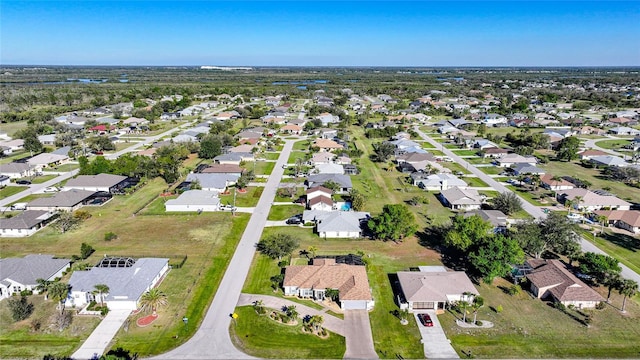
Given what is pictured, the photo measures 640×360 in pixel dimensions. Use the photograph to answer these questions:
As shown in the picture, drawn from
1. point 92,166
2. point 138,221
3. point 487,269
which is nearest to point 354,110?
point 92,166

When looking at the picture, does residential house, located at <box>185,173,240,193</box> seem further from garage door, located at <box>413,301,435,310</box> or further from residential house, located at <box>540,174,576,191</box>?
residential house, located at <box>540,174,576,191</box>

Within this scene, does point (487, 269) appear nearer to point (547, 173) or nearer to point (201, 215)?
point (201, 215)

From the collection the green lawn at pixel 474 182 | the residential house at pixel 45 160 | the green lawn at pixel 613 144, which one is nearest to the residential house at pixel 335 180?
the green lawn at pixel 474 182

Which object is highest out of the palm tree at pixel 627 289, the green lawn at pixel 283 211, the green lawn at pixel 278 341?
the palm tree at pixel 627 289

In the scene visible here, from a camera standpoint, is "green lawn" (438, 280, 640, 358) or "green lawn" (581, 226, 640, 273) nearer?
"green lawn" (438, 280, 640, 358)

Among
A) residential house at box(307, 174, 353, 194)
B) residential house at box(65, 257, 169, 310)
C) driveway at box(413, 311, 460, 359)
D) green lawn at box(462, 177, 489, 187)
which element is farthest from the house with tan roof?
driveway at box(413, 311, 460, 359)

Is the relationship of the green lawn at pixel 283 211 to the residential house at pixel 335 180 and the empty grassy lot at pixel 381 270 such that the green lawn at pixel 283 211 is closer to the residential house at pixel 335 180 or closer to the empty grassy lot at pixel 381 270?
the empty grassy lot at pixel 381 270
